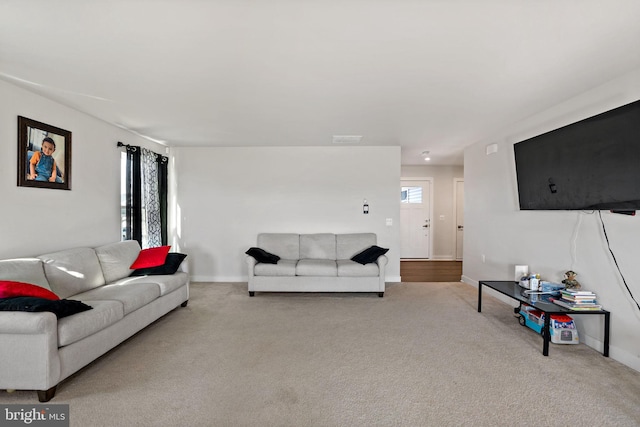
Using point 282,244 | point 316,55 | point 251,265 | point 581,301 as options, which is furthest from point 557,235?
point 251,265

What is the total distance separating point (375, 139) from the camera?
4895mm

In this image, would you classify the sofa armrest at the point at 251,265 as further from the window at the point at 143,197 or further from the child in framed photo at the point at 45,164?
the child in framed photo at the point at 45,164

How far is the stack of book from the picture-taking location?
2771 mm

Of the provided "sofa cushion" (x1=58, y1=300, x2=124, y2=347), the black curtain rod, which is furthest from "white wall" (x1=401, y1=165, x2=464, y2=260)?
"sofa cushion" (x1=58, y1=300, x2=124, y2=347)

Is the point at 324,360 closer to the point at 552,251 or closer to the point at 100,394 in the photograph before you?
the point at 100,394

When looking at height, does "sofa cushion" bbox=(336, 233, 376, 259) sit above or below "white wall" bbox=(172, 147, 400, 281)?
below

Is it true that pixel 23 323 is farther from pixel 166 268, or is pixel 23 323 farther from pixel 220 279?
pixel 220 279

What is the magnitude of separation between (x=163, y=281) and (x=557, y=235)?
14.5 ft

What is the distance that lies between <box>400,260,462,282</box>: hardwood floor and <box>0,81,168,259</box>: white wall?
16.0 feet

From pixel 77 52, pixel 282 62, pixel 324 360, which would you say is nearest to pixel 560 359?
pixel 324 360

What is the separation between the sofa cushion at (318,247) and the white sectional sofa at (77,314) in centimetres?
191

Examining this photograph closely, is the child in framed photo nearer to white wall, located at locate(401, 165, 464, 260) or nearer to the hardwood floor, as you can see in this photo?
the hardwood floor

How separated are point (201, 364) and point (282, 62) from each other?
2544mm

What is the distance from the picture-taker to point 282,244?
5.19m
